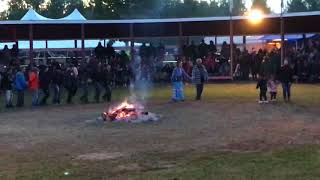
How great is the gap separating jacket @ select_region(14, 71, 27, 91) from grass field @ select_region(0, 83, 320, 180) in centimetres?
208

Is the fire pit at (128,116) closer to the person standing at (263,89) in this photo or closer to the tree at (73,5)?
the person standing at (263,89)

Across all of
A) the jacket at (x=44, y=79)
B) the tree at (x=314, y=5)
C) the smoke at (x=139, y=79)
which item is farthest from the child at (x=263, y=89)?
the tree at (x=314, y=5)

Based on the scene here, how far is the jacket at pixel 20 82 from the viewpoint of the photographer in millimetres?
23633

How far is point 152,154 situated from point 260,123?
5.34m

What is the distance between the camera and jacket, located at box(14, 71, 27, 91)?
2363 cm

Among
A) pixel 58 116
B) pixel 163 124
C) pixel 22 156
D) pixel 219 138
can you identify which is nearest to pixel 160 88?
pixel 58 116

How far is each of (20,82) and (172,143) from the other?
12.2m

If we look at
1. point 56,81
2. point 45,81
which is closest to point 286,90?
point 56,81

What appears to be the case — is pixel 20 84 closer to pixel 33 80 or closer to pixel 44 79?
pixel 33 80

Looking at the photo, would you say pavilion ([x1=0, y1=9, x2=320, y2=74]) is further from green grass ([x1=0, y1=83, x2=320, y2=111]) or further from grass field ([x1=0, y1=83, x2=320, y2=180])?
grass field ([x1=0, y1=83, x2=320, y2=180])

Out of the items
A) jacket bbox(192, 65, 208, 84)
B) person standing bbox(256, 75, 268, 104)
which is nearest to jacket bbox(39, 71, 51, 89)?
jacket bbox(192, 65, 208, 84)

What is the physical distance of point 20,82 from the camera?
77.8 feet

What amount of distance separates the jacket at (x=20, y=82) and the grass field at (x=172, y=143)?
2.08 metres

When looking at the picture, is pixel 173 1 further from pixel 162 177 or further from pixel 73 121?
pixel 162 177
